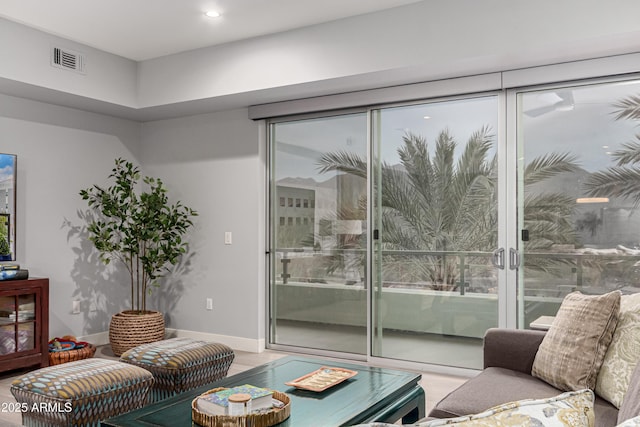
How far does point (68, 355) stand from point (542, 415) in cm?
439

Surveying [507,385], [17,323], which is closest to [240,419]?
[507,385]

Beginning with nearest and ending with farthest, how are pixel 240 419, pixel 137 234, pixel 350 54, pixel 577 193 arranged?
pixel 240 419 → pixel 577 193 → pixel 350 54 → pixel 137 234

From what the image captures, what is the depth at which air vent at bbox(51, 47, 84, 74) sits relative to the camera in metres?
4.35

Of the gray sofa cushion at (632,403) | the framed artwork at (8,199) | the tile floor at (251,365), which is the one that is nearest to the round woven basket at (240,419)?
the gray sofa cushion at (632,403)

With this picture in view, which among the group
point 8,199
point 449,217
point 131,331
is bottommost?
point 131,331

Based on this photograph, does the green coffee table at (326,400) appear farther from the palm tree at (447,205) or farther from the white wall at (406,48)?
the white wall at (406,48)

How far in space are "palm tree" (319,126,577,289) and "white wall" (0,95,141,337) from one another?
2.61 metres

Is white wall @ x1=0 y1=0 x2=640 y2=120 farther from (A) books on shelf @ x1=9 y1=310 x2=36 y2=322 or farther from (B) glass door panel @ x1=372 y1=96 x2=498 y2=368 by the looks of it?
(A) books on shelf @ x1=9 y1=310 x2=36 y2=322

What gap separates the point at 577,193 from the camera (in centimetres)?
371

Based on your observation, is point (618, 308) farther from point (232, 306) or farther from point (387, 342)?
point (232, 306)

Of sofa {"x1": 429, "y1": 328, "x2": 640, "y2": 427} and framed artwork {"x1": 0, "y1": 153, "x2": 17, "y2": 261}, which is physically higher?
framed artwork {"x1": 0, "y1": 153, "x2": 17, "y2": 261}

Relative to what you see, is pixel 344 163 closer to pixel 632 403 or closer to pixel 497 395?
pixel 497 395

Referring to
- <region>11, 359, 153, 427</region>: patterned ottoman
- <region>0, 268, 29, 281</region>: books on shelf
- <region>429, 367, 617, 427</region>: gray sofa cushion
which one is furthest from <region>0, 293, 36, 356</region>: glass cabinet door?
<region>429, 367, 617, 427</region>: gray sofa cushion

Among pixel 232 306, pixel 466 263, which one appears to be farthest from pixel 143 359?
pixel 466 263
